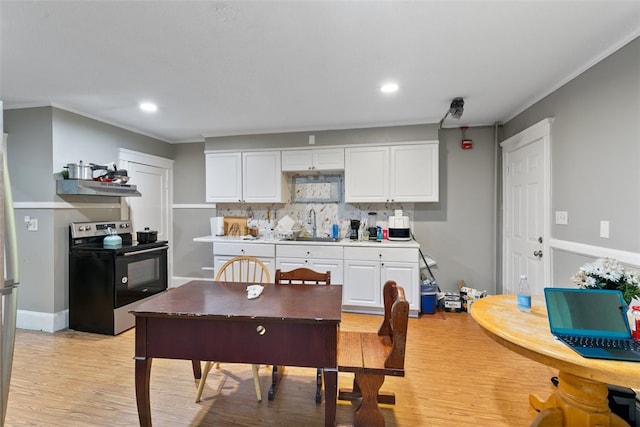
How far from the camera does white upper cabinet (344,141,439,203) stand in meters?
3.76

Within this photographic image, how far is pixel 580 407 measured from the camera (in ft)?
4.65

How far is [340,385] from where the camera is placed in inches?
88.2

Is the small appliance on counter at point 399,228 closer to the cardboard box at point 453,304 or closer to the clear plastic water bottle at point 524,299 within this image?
the cardboard box at point 453,304

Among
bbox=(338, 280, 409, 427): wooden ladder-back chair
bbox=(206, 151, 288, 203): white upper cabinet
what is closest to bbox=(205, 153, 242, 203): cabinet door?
bbox=(206, 151, 288, 203): white upper cabinet

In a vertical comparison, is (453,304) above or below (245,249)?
below

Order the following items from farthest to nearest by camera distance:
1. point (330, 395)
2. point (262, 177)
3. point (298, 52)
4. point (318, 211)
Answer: point (318, 211) → point (262, 177) → point (298, 52) → point (330, 395)

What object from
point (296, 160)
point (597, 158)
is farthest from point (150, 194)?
point (597, 158)

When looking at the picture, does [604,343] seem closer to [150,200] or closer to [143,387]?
[143,387]

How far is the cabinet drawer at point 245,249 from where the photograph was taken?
3877 millimetres

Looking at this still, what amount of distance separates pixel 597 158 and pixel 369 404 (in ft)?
7.79

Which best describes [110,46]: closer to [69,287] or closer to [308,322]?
[308,322]

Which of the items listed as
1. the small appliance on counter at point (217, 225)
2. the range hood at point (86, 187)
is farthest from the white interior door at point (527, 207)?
the range hood at point (86, 187)

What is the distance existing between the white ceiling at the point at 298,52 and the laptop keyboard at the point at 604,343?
1.75 meters

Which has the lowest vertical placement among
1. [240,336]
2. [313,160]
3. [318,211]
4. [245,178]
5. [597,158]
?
[240,336]
